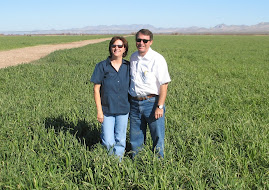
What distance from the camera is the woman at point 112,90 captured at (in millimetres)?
2938

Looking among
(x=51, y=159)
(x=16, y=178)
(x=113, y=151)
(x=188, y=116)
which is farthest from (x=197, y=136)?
(x=16, y=178)

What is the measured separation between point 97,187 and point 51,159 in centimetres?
88

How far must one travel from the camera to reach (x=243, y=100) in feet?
21.0

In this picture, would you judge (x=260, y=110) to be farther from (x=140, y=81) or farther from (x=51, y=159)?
(x=51, y=159)

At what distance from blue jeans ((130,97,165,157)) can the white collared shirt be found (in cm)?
13

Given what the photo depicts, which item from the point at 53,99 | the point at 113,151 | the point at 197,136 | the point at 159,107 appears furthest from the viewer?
the point at 53,99

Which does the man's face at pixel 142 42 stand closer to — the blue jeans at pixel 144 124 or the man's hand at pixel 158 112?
the blue jeans at pixel 144 124

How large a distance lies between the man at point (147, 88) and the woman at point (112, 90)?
0.37ft

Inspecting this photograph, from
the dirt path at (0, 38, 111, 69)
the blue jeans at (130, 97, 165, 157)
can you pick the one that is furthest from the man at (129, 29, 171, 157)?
the dirt path at (0, 38, 111, 69)

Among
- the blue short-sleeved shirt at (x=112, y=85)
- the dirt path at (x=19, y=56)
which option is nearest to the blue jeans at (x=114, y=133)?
the blue short-sleeved shirt at (x=112, y=85)

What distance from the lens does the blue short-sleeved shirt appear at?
2.95m

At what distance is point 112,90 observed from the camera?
300 cm

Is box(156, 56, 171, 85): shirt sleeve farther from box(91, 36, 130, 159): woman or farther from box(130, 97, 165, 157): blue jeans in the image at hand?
box(91, 36, 130, 159): woman

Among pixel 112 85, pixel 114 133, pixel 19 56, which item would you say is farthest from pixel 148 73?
pixel 19 56
